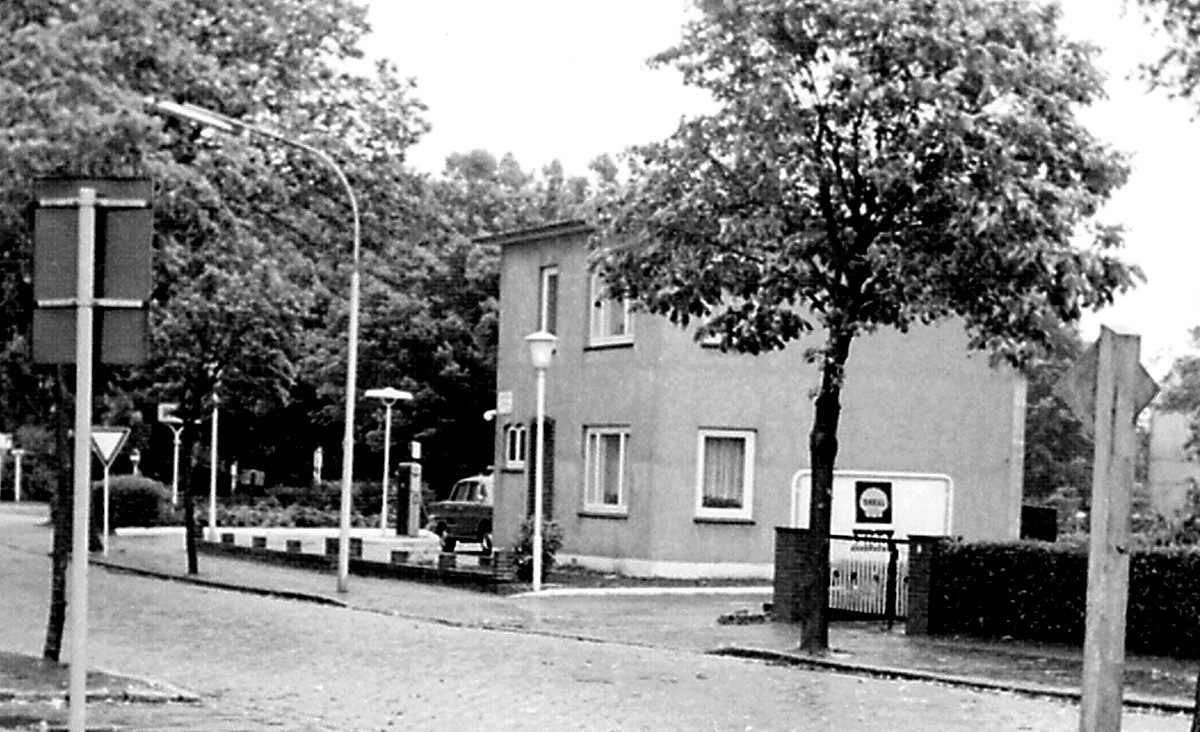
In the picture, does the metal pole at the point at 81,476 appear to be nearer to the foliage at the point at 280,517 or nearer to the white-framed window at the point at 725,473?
the white-framed window at the point at 725,473

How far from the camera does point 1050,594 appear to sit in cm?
2497

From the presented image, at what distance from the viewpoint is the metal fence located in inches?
1082

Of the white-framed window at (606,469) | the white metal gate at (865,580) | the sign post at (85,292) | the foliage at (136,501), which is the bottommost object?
the foliage at (136,501)

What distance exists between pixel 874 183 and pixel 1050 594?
5.38m

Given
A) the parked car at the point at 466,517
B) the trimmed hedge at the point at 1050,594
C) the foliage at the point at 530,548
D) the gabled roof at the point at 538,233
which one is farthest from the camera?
the parked car at the point at 466,517

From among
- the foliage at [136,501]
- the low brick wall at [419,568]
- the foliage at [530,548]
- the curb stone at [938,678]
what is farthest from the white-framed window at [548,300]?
the foliage at [136,501]

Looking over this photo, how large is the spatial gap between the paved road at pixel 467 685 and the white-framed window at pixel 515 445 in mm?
14871

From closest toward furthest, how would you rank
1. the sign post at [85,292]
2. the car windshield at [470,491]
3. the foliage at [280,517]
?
the sign post at [85,292] → the car windshield at [470,491] → the foliage at [280,517]

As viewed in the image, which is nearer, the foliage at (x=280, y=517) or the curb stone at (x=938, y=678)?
the curb stone at (x=938, y=678)

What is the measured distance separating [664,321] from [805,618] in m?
15.0

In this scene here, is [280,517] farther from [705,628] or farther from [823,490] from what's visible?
[823,490]

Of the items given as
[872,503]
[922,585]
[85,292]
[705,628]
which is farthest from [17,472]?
[85,292]

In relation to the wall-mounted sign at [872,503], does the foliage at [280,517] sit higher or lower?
lower

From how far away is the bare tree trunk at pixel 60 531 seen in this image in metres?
18.1
